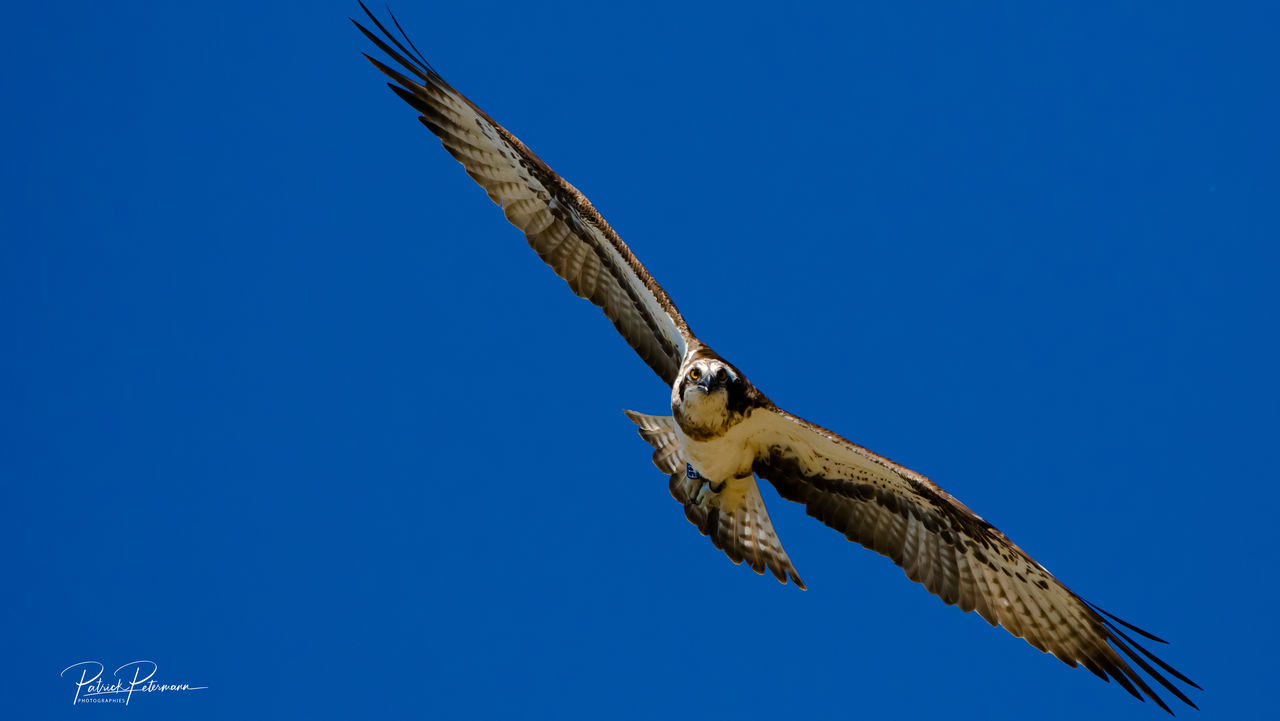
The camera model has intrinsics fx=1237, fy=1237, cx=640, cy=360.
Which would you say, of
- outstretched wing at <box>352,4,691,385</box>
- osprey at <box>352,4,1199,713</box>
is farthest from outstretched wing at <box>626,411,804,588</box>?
outstretched wing at <box>352,4,691,385</box>

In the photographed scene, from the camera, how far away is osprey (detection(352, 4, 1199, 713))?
8203 mm

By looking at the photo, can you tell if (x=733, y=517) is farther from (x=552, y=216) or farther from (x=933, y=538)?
(x=552, y=216)

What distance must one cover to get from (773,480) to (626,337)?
1507 mm

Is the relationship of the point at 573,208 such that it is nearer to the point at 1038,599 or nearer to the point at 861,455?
the point at 861,455

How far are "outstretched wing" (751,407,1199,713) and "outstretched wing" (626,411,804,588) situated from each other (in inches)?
11.1

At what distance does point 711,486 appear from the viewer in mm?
8742

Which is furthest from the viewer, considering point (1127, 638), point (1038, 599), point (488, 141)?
point (488, 141)

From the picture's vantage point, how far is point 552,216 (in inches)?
356

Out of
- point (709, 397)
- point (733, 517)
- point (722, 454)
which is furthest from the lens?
point (733, 517)

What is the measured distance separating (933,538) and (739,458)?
1.50m

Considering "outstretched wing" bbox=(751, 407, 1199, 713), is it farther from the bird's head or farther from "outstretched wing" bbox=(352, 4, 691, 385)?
"outstretched wing" bbox=(352, 4, 691, 385)

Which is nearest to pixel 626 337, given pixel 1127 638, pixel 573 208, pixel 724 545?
pixel 573 208

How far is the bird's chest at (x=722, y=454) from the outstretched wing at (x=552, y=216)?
0.79m

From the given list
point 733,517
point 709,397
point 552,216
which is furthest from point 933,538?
point 552,216
